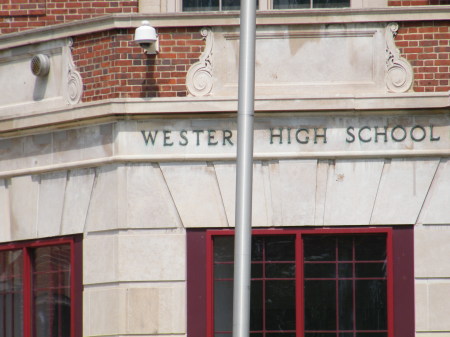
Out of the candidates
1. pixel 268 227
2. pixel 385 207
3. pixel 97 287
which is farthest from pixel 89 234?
pixel 385 207

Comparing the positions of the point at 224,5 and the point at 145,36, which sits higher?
the point at 224,5

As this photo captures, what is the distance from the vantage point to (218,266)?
17.2m

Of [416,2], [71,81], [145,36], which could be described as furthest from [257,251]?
[416,2]

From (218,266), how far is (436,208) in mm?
2697

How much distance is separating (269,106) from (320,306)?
2462 millimetres

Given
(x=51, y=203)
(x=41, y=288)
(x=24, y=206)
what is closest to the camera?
(x=51, y=203)

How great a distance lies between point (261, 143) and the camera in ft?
56.4

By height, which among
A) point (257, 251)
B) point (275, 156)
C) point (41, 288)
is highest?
point (275, 156)

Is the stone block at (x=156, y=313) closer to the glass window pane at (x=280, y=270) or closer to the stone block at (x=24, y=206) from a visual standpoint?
the glass window pane at (x=280, y=270)

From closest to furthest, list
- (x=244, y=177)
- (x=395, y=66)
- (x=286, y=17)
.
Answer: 1. (x=244, y=177)
2. (x=395, y=66)
3. (x=286, y=17)

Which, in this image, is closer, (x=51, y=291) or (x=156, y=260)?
(x=156, y=260)

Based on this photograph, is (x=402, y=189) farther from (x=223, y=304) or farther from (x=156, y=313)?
(x=156, y=313)

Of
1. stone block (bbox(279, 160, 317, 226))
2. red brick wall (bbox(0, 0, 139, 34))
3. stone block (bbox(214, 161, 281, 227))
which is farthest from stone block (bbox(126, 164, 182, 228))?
red brick wall (bbox(0, 0, 139, 34))

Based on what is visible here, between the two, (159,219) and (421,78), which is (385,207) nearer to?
(421,78)
